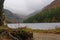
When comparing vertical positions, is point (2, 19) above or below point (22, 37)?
above

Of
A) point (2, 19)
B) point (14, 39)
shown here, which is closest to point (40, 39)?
point (14, 39)

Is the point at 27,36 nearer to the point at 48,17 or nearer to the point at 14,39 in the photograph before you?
the point at 14,39

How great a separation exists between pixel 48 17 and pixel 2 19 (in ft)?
440

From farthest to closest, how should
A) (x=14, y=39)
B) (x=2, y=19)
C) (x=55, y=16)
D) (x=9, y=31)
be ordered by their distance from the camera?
(x=55, y=16), (x=2, y=19), (x=9, y=31), (x=14, y=39)

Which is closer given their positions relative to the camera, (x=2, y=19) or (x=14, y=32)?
(x=14, y=32)

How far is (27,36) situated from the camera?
15.1m

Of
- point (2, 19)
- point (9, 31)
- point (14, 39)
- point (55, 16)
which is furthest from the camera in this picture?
point (55, 16)

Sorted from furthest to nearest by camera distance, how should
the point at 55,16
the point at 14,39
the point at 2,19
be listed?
the point at 55,16, the point at 2,19, the point at 14,39

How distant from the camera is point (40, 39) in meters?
15.4

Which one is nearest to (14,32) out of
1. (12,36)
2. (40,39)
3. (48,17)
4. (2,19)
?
(12,36)

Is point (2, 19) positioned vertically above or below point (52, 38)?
above

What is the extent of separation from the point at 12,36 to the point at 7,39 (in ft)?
1.76

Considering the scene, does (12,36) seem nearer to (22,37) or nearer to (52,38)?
(22,37)

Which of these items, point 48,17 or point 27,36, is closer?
point 27,36
